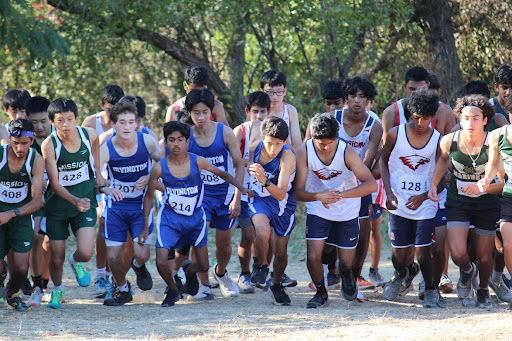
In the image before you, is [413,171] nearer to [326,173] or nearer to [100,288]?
[326,173]

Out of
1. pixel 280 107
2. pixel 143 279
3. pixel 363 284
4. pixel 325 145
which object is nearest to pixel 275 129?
pixel 325 145

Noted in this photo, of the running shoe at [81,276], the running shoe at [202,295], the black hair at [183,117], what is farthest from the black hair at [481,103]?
the running shoe at [81,276]

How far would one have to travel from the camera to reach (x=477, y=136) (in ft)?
22.3

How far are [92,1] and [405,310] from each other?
802 centimetres

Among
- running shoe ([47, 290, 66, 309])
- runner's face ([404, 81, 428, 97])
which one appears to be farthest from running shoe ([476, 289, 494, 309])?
running shoe ([47, 290, 66, 309])

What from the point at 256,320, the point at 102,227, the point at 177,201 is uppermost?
the point at 177,201

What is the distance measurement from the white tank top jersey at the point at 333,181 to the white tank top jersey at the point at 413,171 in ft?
1.47

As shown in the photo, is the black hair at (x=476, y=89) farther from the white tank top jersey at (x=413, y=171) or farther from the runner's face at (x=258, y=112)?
the runner's face at (x=258, y=112)

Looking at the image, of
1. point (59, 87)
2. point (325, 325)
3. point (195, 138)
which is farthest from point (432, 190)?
point (59, 87)

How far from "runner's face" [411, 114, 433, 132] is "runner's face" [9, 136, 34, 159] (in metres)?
3.57

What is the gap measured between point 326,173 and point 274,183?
0.68 meters

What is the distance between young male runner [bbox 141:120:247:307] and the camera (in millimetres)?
7129

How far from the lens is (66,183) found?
7266 millimetres

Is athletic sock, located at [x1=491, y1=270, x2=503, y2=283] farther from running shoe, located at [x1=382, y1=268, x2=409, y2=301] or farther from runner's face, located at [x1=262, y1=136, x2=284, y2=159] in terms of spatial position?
runner's face, located at [x1=262, y1=136, x2=284, y2=159]
